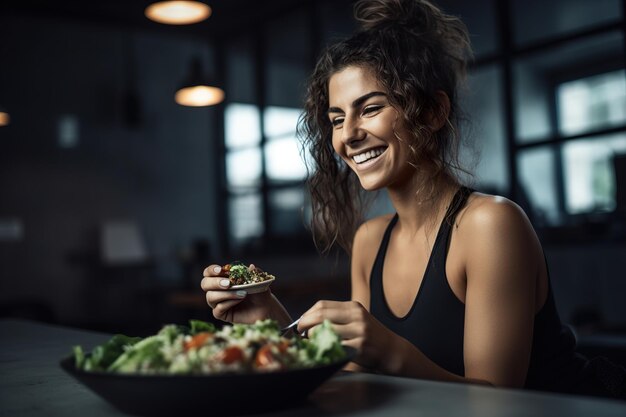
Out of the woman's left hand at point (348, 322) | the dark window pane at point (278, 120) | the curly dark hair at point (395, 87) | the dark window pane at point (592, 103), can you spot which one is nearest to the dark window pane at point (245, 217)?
the dark window pane at point (278, 120)

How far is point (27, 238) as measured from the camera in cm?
707

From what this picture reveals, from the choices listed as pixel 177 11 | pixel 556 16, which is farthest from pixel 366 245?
pixel 556 16

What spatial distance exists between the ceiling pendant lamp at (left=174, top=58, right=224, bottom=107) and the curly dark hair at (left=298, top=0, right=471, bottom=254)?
2.89 m

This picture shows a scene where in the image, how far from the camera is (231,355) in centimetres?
78

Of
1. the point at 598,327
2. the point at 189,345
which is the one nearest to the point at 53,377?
the point at 189,345

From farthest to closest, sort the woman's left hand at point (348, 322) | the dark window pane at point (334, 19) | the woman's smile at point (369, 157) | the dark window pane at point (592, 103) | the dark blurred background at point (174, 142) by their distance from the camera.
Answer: the dark window pane at point (334, 19), the dark blurred background at point (174, 142), the dark window pane at point (592, 103), the woman's smile at point (369, 157), the woman's left hand at point (348, 322)

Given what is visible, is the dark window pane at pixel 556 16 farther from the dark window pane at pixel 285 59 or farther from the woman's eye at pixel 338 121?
the woman's eye at pixel 338 121

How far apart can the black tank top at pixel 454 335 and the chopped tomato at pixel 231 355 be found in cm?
72

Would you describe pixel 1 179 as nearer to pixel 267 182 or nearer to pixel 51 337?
pixel 267 182

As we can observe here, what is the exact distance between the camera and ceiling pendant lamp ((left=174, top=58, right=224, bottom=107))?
463cm

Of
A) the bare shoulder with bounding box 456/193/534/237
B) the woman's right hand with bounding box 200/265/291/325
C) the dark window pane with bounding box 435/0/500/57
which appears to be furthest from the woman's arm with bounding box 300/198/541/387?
the dark window pane with bounding box 435/0/500/57

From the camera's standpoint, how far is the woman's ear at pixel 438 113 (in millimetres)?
1555

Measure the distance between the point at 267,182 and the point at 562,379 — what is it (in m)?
5.77

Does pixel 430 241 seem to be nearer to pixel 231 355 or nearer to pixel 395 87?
pixel 395 87
